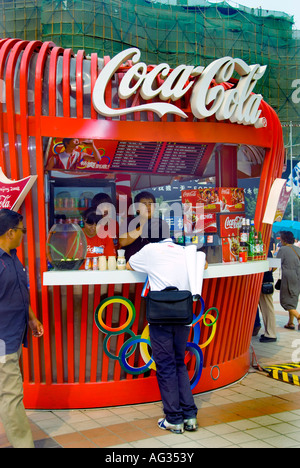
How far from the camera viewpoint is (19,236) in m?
4.12

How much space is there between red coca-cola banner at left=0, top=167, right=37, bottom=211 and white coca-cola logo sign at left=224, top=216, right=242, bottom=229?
7.39 feet

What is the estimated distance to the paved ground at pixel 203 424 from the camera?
4367 millimetres

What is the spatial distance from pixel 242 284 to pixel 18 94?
10.4 ft

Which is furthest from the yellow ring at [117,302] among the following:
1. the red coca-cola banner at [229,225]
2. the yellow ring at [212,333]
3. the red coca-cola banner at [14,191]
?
the red coca-cola banner at [229,225]

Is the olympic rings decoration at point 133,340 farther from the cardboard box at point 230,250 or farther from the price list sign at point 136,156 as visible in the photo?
the price list sign at point 136,156

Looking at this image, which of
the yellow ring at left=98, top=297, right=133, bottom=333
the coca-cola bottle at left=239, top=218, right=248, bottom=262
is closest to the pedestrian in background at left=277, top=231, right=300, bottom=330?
the coca-cola bottle at left=239, top=218, right=248, bottom=262

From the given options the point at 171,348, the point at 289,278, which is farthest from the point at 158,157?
the point at 289,278

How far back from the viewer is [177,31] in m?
42.8

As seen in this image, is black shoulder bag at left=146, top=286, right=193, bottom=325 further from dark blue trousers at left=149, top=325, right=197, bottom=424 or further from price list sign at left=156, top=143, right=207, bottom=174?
price list sign at left=156, top=143, right=207, bottom=174

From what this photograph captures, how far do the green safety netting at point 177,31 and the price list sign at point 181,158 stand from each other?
33082mm

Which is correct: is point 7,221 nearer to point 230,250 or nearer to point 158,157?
point 230,250

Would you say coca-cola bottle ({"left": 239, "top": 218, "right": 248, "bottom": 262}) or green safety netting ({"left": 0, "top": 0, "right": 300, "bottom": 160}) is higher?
green safety netting ({"left": 0, "top": 0, "right": 300, "bottom": 160})

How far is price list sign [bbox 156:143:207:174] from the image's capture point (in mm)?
6623

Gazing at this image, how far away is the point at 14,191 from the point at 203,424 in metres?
2.76
